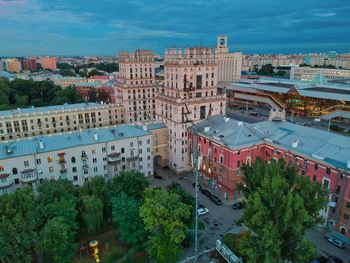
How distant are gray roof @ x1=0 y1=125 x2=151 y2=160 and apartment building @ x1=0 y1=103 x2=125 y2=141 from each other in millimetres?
33986

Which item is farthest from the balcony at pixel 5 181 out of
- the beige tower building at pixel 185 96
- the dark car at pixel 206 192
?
the dark car at pixel 206 192

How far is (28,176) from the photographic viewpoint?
50375 mm

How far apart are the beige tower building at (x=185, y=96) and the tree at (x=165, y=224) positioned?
1269 inches

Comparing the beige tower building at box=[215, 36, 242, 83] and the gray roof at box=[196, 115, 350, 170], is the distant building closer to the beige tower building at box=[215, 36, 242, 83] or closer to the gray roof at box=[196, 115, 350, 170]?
the beige tower building at box=[215, 36, 242, 83]

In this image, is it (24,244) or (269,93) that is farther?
(269,93)

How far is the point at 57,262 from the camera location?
3406 centimetres

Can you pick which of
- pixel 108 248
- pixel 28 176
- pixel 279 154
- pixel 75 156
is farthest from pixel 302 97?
pixel 28 176

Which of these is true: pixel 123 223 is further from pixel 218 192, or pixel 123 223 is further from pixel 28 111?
pixel 28 111

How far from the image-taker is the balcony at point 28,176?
4988 centimetres

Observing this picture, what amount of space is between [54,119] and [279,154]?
72566 mm

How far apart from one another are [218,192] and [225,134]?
13.1m

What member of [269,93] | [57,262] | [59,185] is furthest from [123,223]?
[269,93]

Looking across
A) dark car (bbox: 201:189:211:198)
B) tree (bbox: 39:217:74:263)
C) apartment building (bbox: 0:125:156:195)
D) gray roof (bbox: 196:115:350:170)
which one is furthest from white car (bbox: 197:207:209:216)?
tree (bbox: 39:217:74:263)

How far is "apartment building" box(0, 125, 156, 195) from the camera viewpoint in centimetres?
5000
